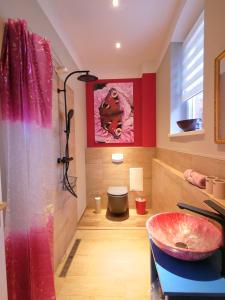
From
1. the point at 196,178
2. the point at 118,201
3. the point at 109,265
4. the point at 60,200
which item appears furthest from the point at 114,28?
the point at 109,265

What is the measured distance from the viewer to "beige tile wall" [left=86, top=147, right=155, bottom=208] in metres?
3.35

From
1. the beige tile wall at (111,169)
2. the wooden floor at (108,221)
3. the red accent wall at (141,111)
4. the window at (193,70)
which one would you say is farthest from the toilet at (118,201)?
the window at (193,70)

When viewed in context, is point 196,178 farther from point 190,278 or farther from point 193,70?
point 193,70

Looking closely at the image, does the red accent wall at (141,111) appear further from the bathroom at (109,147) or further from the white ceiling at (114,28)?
the white ceiling at (114,28)

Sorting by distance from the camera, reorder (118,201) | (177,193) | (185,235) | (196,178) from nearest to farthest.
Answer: (185,235)
(196,178)
(177,193)
(118,201)

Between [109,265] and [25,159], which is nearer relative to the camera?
[25,159]

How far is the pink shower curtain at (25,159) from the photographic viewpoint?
3.49ft

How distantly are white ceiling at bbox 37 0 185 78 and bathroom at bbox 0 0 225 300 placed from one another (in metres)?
0.01

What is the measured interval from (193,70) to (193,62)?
9 cm

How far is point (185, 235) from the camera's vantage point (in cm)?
100

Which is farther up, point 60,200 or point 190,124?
point 190,124

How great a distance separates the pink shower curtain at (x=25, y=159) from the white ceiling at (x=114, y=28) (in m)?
0.86

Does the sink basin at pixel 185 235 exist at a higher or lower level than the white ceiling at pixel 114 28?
lower

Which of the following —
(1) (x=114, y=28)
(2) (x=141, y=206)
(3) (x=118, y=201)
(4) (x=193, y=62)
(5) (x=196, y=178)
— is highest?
(1) (x=114, y=28)
